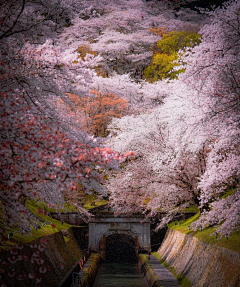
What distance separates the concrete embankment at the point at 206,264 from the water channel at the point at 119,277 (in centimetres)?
519

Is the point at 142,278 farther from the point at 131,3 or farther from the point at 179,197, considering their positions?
the point at 131,3

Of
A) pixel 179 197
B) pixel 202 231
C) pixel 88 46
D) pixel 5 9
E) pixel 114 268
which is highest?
pixel 5 9

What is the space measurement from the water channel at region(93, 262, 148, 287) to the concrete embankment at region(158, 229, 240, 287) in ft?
17.0

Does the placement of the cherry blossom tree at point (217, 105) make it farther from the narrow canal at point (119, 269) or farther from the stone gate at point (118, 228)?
the stone gate at point (118, 228)

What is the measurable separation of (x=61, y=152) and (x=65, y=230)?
18.4m

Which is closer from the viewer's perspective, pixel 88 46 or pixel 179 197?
pixel 179 197

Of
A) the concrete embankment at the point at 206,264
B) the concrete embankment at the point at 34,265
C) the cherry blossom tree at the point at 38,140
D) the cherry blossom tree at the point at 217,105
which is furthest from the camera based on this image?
the cherry blossom tree at the point at 217,105

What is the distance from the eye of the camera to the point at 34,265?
10.5 m

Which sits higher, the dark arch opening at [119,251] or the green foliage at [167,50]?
the green foliage at [167,50]

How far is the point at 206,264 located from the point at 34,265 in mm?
6278

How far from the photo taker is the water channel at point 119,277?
2084 cm

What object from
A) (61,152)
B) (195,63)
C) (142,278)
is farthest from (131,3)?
(61,152)

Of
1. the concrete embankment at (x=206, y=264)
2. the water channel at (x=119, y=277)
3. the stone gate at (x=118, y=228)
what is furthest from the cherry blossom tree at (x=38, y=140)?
the stone gate at (x=118, y=228)

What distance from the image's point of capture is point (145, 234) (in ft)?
90.4
